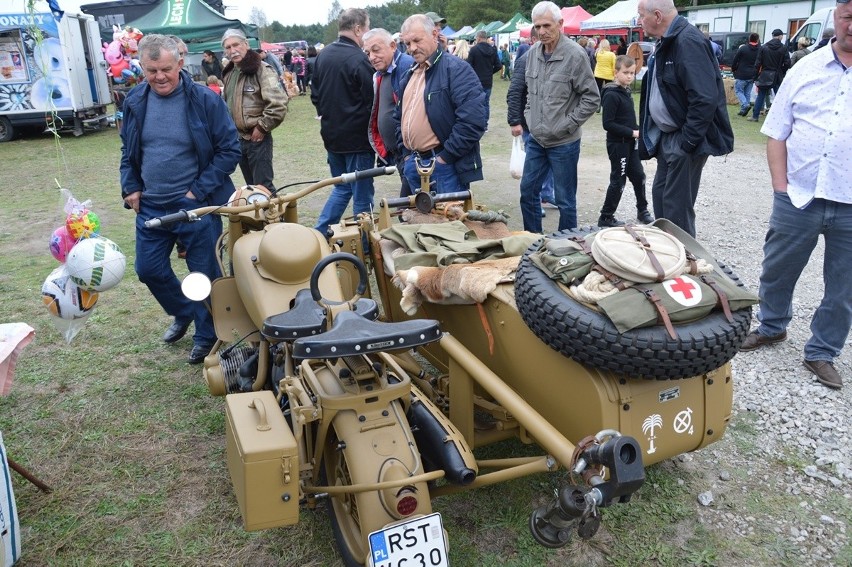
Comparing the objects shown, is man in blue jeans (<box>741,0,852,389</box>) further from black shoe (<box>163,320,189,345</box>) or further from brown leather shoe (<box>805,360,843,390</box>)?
black shoe (<box>163,320,189,345</box>)

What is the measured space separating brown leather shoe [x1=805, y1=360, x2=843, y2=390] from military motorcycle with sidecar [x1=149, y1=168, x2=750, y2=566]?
157 cm

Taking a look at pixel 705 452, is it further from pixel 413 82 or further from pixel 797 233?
pixel 413 82

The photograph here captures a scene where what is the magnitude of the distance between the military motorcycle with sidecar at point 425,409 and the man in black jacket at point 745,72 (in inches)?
586

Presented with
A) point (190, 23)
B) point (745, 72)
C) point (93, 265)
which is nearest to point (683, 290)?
point (93, 265)

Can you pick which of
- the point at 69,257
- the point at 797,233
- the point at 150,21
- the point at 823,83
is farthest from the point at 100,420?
the point at 150,21

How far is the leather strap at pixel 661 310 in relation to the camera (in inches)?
91.0

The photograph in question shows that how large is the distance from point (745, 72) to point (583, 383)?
15.5 m

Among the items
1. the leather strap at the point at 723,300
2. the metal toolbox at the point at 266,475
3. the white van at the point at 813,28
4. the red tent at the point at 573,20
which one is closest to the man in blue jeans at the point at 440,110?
the leather strap at the point at 723,300

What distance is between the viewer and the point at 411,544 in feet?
7.30

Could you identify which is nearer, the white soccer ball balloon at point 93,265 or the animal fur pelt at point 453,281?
the animal fur pelt at point 453,281

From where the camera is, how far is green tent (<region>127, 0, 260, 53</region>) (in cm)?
1745

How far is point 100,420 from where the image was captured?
3.86 m

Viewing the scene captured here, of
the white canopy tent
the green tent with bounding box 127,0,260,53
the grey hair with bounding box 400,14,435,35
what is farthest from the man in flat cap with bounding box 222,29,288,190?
the white canopy tent

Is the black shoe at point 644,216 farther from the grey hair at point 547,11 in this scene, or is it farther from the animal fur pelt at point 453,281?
the animal fur pelt at point 453,281
